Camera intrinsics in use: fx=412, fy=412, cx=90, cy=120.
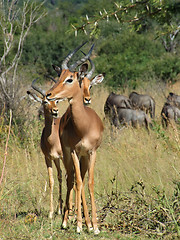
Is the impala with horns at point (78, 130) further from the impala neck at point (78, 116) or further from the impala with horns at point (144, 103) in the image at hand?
the impala with horns at point (144, 103)

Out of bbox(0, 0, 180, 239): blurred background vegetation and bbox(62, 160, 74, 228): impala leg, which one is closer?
bbox(0, 0, 180, 239): blurred background vegetation

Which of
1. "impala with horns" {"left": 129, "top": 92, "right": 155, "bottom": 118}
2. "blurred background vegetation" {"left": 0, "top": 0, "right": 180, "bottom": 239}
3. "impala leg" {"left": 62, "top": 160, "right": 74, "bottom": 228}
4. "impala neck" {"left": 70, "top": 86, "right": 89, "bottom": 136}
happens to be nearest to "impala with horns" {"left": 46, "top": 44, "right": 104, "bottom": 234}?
"impala neck" {"left": 70, "top": 86, "right": 89, "bottom": 136}

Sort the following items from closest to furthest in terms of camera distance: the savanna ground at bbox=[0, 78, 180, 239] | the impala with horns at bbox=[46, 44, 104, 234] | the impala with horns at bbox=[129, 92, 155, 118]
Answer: the impala with horns at bbox=[46, 44, 104, 234] < the savanna ground at bbox=[0, 78, 180, 239] < the impala with horns at bbox=[129, 92, 155, 118]

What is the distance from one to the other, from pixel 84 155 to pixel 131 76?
16.0 meters

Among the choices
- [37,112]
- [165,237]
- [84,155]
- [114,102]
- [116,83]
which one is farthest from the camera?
[116,83]

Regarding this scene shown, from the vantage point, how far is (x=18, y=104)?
951 cm

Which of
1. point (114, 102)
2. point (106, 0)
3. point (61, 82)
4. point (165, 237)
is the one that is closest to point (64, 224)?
point (165, 237)

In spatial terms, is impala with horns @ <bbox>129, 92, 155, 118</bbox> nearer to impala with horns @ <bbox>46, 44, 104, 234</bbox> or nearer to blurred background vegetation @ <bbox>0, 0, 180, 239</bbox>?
blurred background vegetation @ <bbox>0, 0, 180, 239</bbox>

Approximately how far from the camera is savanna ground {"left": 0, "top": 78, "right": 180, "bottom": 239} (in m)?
4.55

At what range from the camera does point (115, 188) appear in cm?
654

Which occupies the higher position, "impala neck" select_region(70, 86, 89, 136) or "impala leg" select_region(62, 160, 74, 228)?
"impala neck" select_region(70, 86, 89, 136)

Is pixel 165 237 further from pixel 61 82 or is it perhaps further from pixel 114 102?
pixel 114 102

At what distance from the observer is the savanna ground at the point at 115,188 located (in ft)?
14.9

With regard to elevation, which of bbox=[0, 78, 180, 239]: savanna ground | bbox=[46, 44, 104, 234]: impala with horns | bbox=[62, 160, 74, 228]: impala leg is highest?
bbox=[46, 44, 104, 234]: impala with horns
